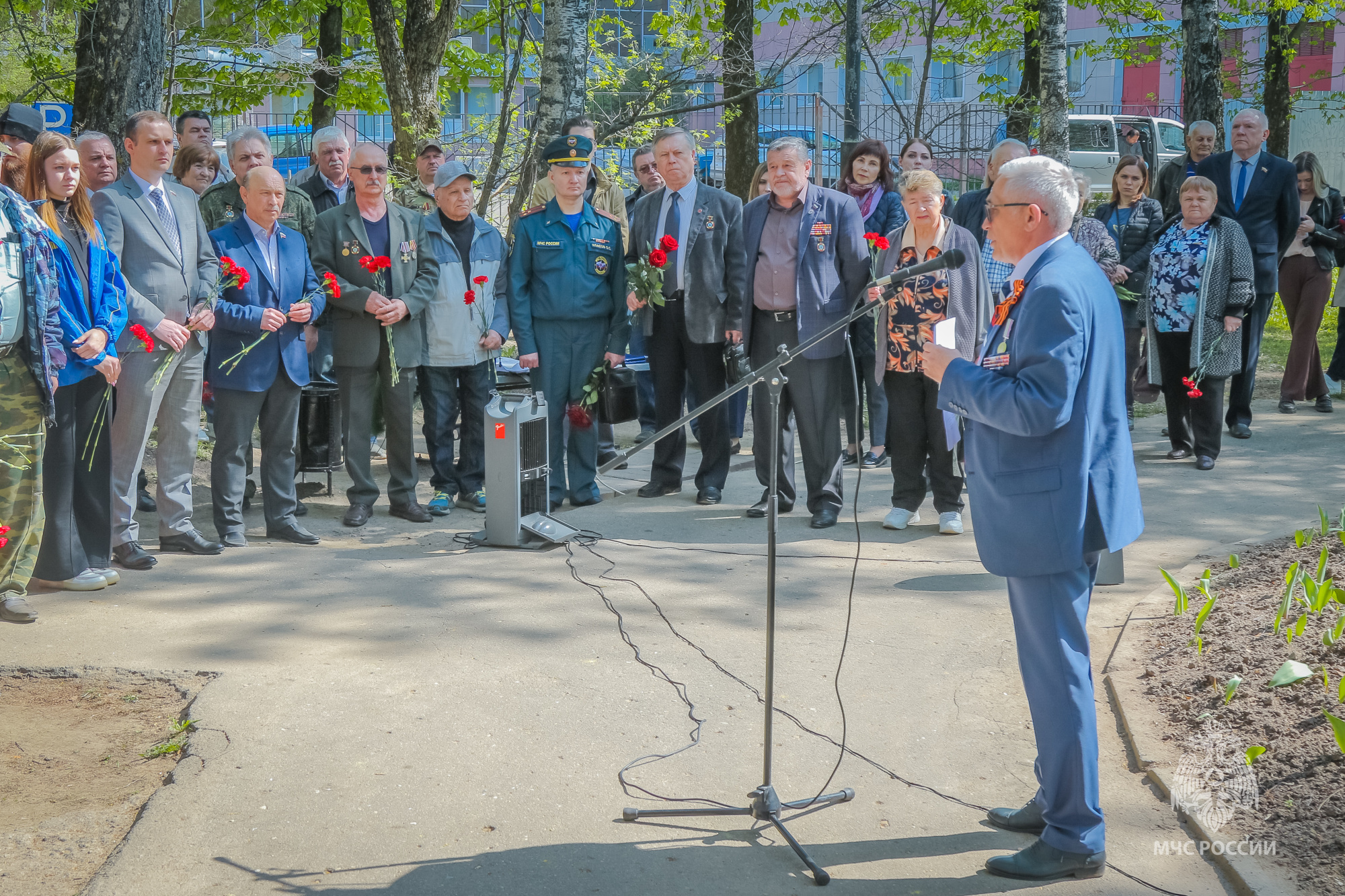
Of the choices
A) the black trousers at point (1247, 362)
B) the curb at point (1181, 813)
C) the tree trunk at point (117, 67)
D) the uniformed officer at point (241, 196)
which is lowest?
the curb at point (1181, 813)

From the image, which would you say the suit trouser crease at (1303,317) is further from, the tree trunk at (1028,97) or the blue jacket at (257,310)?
the blue jacket at (257,310)

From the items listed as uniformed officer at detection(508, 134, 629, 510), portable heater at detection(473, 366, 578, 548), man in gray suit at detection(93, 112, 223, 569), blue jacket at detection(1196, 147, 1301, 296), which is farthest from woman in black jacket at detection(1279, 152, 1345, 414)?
man in gray suit at detection(93, 112, 223, 569)

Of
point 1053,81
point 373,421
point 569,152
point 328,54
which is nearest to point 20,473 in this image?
point 373,421

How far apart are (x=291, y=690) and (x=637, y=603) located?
5.52 ft

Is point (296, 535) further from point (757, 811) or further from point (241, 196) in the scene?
point (757, 811)

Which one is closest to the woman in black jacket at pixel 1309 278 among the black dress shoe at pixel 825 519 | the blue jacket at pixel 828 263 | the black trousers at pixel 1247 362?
the black trousers at pixel 1247 362

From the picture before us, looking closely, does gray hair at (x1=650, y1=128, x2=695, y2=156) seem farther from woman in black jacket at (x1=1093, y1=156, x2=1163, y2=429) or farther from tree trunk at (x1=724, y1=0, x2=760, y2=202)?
tree trunk at (x1=724, y1=0, x2=760, y2=202)

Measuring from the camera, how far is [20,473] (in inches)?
213

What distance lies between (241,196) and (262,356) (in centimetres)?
123

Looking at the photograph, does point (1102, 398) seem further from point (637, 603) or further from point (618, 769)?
point (637, 603)

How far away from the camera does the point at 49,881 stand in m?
3.32

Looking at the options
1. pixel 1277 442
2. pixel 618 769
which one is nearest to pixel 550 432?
pixel 618 769

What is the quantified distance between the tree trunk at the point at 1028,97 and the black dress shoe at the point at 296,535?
12715mm

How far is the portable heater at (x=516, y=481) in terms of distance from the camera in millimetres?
6754
